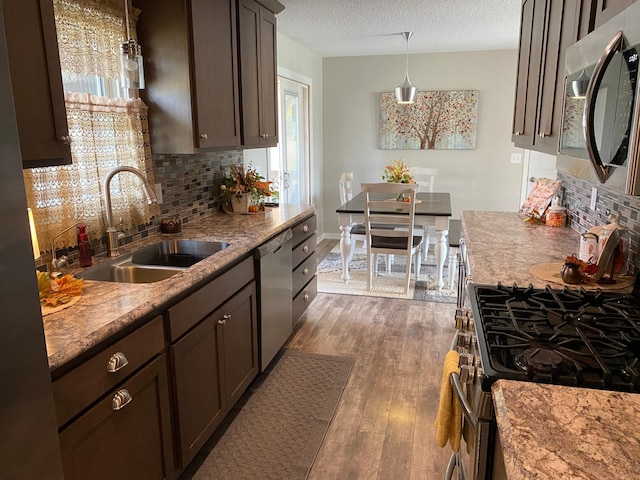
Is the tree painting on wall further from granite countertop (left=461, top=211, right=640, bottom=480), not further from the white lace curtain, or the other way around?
granite countertop (left=461, top=211, right=640, bottom=480)

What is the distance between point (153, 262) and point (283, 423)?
1066 millimetres

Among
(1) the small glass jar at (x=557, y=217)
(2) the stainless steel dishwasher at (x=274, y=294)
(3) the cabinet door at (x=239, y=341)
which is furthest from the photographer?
(1) the small glass jar at (x=557, y=217)

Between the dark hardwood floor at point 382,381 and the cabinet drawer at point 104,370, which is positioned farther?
the dark hardwood floor at point 382,381

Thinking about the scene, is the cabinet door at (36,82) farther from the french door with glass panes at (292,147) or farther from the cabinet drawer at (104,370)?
the french door with glass panes at (292,147)

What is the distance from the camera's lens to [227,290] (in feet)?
7.23

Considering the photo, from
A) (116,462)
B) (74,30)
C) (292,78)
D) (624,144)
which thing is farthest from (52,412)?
(292,78)

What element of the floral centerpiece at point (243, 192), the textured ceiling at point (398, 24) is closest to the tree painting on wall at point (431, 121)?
the textured ceiling at point (398, 24)

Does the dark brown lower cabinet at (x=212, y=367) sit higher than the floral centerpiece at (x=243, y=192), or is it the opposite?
the floral centerpiece at (x=243, y=192)

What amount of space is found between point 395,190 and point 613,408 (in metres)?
3.34

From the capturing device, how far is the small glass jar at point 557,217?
2754 millimetres

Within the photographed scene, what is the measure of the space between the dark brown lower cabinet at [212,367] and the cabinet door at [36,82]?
0.81 metres

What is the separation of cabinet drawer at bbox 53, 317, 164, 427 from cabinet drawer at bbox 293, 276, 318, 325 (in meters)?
1.72

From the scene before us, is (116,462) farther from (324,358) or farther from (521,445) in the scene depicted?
(324,358)

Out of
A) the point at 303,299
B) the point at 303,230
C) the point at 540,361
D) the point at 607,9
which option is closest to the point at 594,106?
the point at 607,9
